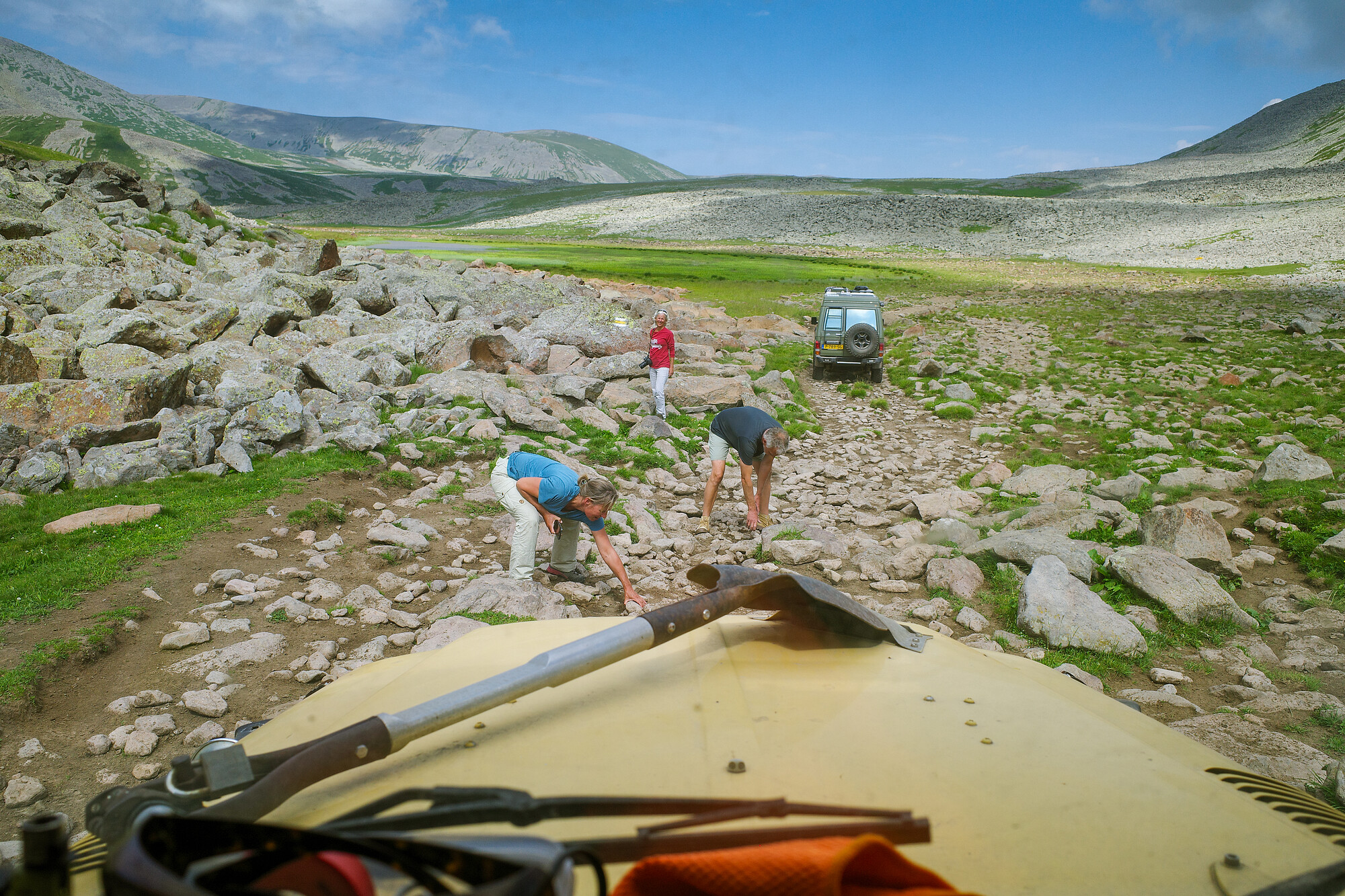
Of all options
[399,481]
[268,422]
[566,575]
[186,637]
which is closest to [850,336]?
[399,481]

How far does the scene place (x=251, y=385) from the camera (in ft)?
36.4

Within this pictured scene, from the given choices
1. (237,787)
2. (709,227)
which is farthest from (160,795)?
(709,227)

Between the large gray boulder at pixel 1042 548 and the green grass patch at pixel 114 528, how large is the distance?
328 inches

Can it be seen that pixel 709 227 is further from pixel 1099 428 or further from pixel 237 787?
pixel 237 787

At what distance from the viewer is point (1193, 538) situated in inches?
294

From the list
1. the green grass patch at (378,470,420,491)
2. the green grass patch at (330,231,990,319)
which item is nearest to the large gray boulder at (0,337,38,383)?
the green grass patch at (378,470,420,491)

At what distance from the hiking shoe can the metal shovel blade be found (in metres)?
4.97

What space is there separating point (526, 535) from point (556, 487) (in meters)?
0.64

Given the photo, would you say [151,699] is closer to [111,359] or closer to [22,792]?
[22,792]

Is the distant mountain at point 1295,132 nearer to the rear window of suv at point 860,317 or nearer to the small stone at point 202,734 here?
the rear window of suv at point 860,317

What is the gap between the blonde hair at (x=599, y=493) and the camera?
6863 millimetres

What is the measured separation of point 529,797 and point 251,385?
11.5 meters

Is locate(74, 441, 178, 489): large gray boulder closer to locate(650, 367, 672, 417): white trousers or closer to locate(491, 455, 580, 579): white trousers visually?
locate(491, 455, 580, 579): white trousers

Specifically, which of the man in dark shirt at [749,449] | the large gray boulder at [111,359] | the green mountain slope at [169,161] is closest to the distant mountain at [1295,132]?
the man in dark shirt at [749,449]
